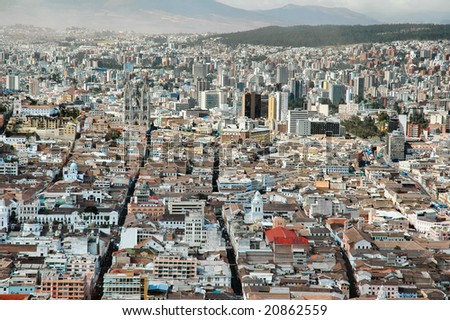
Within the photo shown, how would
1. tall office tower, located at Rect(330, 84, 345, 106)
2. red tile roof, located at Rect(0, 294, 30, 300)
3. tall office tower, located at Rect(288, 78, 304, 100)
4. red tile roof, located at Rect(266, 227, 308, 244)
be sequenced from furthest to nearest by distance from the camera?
1. tall office tower, located at Rect(330, 84, 345, 106)
2. tall office tower, located at Rect(288, 78, 304, 100)
3. red tile roof, located at Rect(266, 227, 308, 244)
4. red tile roof, located at Rect(0, 294, 30, 300)

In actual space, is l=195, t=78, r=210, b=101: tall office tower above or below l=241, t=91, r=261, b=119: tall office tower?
above

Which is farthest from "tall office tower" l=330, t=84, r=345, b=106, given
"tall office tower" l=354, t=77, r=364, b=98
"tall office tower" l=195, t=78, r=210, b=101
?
"tall office tower" l=195, t=78, r=210, b=101

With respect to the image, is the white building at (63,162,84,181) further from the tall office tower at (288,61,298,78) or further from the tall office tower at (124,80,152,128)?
the tall office tower at (288,61,298,78)

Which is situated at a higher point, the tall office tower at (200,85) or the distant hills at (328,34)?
the distant hills at (328,34)

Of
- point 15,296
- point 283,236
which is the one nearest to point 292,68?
point 283,236

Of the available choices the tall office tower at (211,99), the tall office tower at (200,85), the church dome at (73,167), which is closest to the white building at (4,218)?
the church dome at (73,167)

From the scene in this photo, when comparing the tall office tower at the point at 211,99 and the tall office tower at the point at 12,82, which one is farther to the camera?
the tall office tower at the point at 211,99

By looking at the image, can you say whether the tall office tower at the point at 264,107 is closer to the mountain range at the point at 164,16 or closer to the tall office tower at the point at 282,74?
the tall office tower at the point at 282,74
